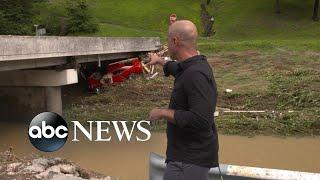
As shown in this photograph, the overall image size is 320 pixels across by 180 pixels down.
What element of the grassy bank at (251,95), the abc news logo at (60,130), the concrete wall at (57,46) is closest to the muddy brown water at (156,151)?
the abc news logo at (60,130)

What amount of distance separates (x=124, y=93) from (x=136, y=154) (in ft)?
25.5

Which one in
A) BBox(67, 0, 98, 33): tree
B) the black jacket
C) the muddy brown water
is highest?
the black jacket

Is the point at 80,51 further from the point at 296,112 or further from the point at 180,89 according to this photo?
the point at 180,89

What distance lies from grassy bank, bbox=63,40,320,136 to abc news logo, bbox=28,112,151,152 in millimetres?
544

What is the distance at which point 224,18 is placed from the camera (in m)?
43.5

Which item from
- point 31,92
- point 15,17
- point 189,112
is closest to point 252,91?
point 31,92

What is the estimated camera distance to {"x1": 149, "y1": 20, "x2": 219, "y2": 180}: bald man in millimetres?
3783

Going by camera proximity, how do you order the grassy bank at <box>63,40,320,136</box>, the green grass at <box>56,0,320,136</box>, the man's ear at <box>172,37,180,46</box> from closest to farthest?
the man's ear at <box>172,37,180,46</box>
the grassy bank at <box>63,40,320,136</box>
the green grass at <box>56,0,320,136</box>

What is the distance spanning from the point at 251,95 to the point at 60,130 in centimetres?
819

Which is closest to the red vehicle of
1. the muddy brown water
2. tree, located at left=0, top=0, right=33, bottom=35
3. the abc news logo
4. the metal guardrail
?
the abc news logo

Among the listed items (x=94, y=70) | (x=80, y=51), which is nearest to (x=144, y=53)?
(x=94, y=70)

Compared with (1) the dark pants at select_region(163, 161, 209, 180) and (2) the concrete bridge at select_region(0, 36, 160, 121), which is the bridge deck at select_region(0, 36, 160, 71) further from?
(1) the dark pants at select_region(163, 161, 209, 180)

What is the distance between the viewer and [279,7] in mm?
43469

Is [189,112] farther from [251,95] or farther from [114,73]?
[114,73]
